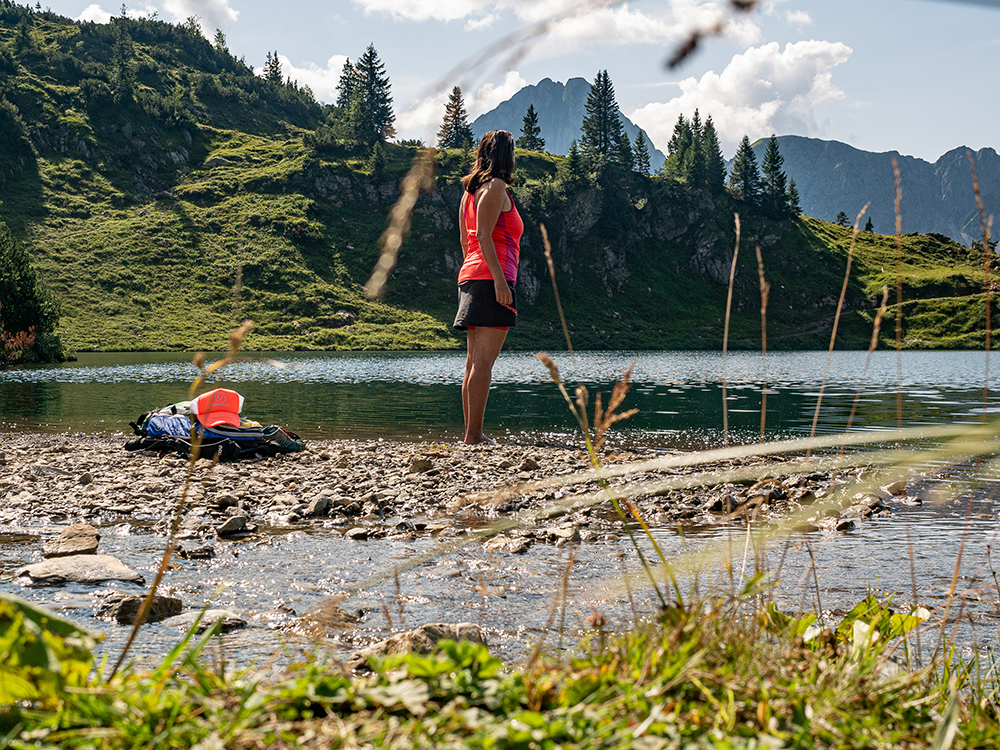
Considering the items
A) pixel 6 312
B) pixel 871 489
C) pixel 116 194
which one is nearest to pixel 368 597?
pixel 871 489

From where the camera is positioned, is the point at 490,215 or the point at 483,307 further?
the point at 483,307

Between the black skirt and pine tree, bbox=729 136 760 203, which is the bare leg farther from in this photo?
pine tree, bbox=729 136 760 203

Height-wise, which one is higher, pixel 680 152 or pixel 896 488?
pixel 680 152

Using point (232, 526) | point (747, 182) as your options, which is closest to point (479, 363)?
point (232, 526)

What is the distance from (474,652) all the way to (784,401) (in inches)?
746

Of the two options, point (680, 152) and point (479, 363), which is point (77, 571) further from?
point (680, 152)

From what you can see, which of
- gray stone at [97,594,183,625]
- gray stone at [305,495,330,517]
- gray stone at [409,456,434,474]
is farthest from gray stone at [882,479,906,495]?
gray stone at [97,594,183,625]

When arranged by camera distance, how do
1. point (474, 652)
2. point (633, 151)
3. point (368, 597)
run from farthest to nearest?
point (633, 151)
point (368, 597)
point (474, 652)

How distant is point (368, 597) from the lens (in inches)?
157

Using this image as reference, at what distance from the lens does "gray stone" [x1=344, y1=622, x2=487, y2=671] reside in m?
2.74

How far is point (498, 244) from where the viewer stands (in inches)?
348

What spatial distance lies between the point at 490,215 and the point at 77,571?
227 inches

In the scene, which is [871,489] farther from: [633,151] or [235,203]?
[633,151]

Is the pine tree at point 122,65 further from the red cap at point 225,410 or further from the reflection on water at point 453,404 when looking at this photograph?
the red cap at point 225,410
